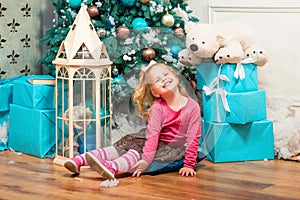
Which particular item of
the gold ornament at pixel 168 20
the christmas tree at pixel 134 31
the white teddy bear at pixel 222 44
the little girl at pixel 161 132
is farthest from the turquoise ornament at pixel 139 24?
the little girl at pixel 161 132

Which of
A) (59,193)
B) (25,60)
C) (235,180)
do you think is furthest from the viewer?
(25,60)

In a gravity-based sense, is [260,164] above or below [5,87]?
below

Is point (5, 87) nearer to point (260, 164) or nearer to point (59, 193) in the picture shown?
point (59, 193)

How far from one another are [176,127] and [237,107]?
374mm

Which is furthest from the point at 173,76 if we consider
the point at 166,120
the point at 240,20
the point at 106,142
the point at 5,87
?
the point at 5,87

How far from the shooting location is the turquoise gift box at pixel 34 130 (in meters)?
3.81

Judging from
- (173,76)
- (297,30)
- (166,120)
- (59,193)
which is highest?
(297,30)

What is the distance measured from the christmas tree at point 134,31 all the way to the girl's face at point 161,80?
253 mm

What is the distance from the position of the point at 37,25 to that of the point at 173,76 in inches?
53.6

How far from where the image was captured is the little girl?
3402 mm

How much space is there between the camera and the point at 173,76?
347 centimetres

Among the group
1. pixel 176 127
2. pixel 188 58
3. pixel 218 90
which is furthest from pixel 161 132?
pixel 188 58

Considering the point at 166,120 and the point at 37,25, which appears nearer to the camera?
the point at 166,120

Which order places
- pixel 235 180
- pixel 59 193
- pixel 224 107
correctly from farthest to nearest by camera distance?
pixel 224 107
pixel 235 180
pixel 59 193
